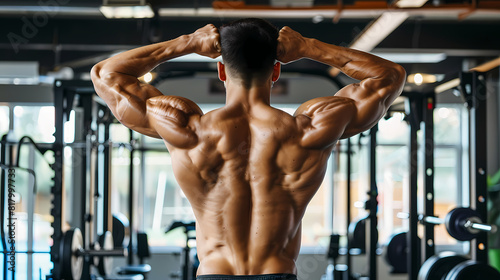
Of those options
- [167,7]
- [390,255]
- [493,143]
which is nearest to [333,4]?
[167,7]

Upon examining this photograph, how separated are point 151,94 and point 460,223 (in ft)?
A: 9.15

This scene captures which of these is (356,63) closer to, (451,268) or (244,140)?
(244,140)

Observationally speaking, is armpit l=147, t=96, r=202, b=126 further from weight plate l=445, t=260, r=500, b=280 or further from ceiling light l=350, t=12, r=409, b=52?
ceiling light l=350, t=12, r=409, b=52

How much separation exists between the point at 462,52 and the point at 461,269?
3.52 m

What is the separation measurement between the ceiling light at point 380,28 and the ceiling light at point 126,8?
5.95 ft

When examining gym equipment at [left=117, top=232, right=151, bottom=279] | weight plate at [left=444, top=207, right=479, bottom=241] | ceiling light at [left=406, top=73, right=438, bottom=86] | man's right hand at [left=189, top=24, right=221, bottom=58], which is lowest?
gym equipment at [left=117, top=232, right=151, bottom=279]

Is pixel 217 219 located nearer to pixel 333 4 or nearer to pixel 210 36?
pixel 210 36

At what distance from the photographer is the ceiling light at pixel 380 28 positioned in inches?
172

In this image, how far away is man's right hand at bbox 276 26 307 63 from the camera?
1829 mm

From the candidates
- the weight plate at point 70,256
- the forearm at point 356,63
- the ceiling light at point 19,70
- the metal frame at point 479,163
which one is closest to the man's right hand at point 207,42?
the forearm at point 356,63

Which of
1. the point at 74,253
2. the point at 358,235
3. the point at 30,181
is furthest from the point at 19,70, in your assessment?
the point at 358,235

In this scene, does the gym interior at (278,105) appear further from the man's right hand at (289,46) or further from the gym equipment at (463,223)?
the man's right hand at (289,46)

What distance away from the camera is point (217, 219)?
1.82 m

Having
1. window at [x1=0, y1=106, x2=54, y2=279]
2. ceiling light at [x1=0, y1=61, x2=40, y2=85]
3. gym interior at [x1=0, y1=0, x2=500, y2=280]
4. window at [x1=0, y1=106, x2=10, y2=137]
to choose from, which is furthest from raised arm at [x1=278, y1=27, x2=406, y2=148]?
window at [x1=0, y1=106, x2=10, y2=137]
